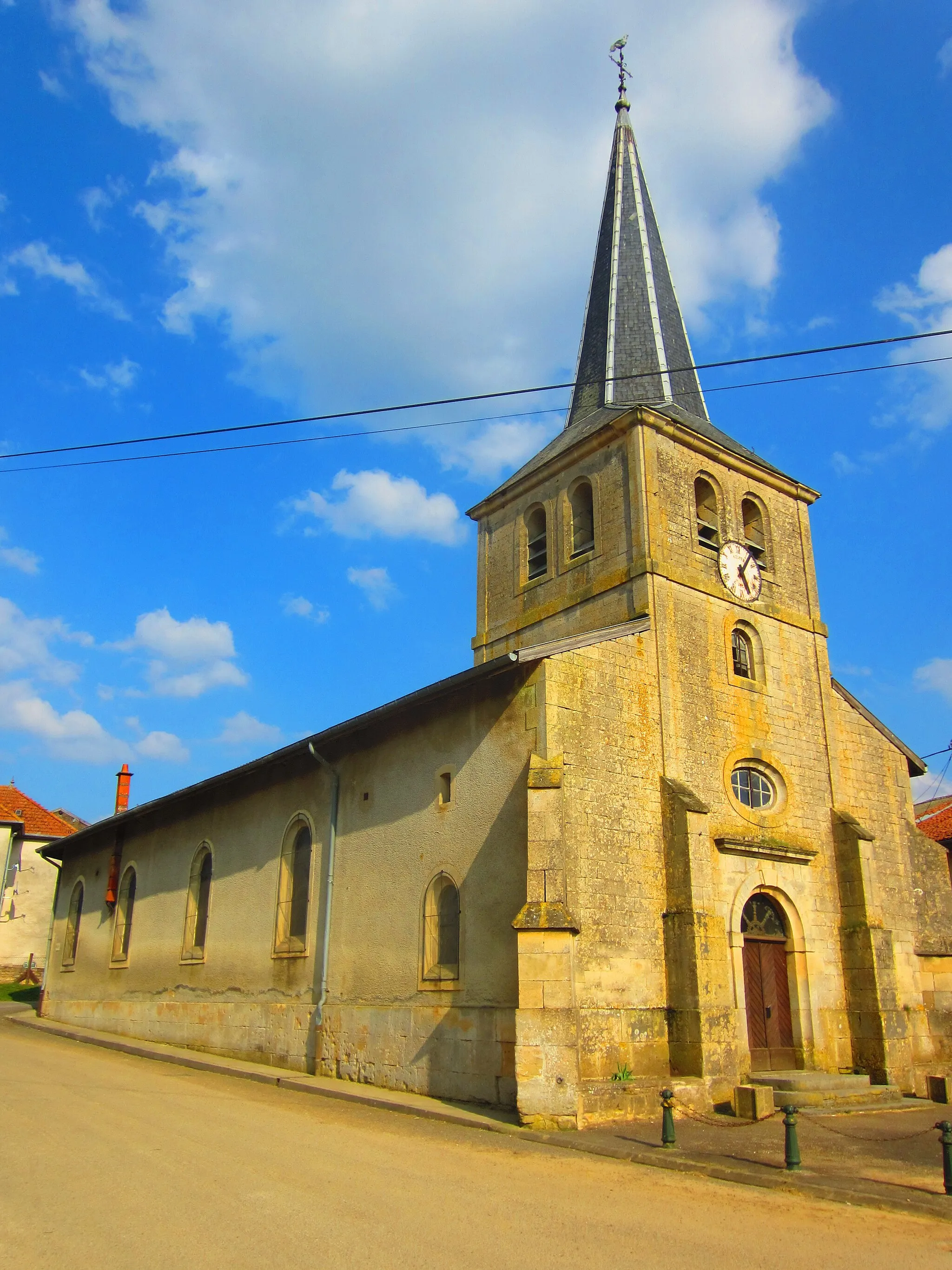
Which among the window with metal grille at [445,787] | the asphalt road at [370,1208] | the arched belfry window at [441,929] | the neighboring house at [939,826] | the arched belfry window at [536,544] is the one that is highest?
the arched belfry window at [536,544]

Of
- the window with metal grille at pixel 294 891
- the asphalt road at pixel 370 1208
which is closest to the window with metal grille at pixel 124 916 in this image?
the window with metal grille at pixel 294 891

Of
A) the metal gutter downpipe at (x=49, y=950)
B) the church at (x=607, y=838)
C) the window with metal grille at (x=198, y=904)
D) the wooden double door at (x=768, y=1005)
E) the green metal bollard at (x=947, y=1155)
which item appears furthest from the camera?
the metal gutter downpipe at (x=49, y=950)

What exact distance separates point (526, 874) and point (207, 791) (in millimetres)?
10872

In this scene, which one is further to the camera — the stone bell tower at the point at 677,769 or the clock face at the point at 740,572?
the clock face at the point at 740,572

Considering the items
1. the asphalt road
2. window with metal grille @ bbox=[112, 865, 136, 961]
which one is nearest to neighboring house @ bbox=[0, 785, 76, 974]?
window with metal grille @ bbox=[112, 865, 136, 961]

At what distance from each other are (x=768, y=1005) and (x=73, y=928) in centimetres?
1921

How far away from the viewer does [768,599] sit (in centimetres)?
1689

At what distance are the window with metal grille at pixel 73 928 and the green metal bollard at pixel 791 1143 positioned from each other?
2158 cm

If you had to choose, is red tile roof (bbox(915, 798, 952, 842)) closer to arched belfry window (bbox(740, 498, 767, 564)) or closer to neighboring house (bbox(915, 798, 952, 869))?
neighboring house (bbox(915, 798, 952, 869))

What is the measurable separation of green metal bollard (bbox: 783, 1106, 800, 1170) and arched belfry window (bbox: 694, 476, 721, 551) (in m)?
9.75

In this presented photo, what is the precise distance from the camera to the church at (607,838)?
1215 centimetres

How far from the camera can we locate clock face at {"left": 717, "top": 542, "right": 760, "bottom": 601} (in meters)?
16.3

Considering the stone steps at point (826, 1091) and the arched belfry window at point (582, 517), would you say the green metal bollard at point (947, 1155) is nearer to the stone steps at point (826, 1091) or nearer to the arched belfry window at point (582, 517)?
the stone steps at point (826, 1091)

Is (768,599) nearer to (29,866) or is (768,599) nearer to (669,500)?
(669,500)
